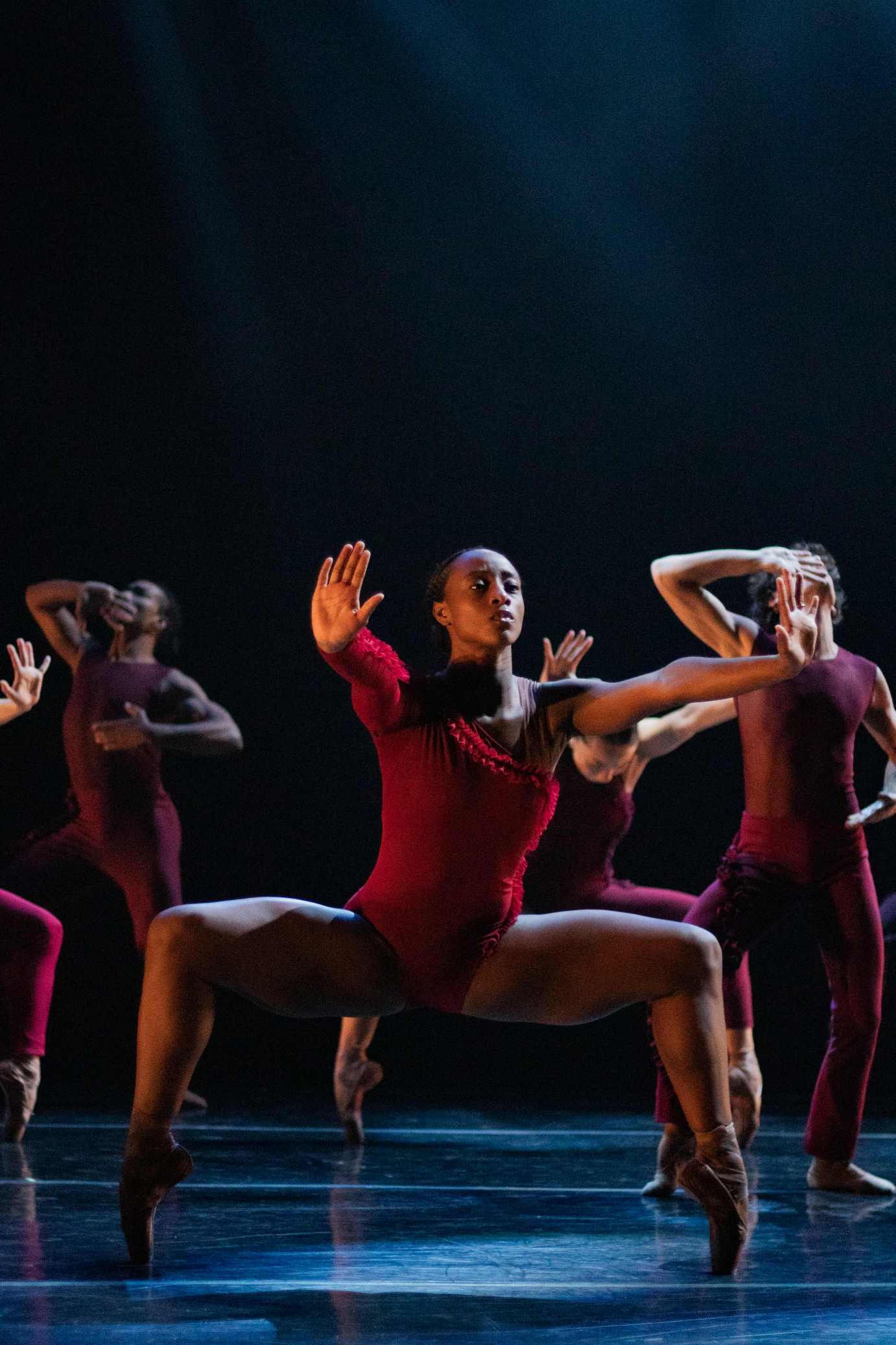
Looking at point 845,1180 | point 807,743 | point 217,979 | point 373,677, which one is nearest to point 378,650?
point 373,677

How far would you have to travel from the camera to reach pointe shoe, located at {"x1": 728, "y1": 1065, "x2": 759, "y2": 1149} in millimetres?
4148

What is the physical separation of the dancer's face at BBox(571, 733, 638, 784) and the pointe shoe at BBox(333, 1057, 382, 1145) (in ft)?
3.86

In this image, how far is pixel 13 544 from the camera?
19.9ft

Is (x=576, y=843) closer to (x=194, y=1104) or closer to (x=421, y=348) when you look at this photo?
(x=194, y=1104)

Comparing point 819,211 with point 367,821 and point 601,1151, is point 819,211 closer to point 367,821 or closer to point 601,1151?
point 367,821

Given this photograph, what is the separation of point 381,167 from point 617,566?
2.01 m

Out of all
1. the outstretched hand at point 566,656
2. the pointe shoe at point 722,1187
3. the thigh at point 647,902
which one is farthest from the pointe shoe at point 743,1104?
the pointe shoe at point 722,1187

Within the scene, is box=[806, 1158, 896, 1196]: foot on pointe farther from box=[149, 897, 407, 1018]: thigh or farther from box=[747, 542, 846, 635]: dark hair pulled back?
box=[149, 897, 407, 1018]: thigh

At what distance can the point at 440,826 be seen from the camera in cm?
266

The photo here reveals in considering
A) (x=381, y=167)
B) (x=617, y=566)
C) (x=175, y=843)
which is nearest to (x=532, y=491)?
(x=617, y=566)

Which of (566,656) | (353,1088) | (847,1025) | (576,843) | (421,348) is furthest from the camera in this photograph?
(421,348)

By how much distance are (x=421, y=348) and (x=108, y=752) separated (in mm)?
2315

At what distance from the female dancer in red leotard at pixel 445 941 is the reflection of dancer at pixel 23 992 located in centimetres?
163

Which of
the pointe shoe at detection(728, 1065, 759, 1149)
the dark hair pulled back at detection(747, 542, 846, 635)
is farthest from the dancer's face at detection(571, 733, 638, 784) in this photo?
the pointe shoe at detection(728, 1065, 759, 1149)
